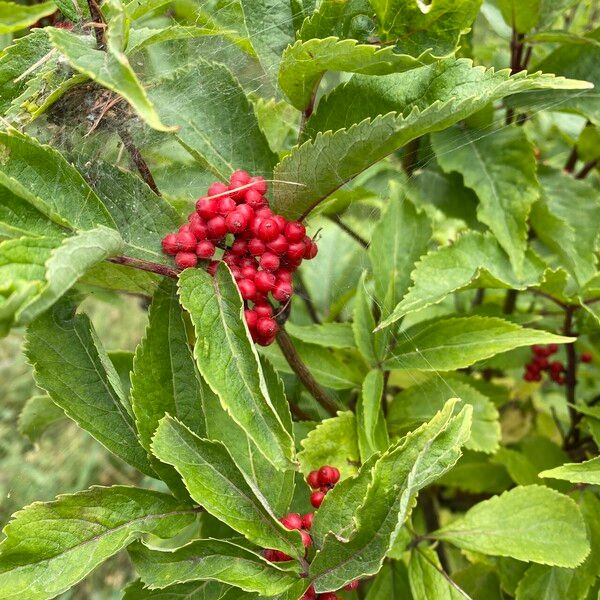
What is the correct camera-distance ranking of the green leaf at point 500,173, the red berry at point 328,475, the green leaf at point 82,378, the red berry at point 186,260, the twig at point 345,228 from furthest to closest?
1. the twig at point 345,228
2. the green leaf at point 500,173
3. the red berry at point 328,475
4. the green leaf at point 82,378
5. the red berry at point 186,260

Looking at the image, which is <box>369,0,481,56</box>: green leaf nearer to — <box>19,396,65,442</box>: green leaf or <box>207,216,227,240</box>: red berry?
<box>207,216,227,240</box>: red berry

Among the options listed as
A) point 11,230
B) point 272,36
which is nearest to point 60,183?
point 11,230

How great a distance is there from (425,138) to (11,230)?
87 cm

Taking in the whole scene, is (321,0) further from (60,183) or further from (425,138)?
(425,138)

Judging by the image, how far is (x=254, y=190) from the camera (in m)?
0.87

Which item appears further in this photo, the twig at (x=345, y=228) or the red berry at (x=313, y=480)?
the twig at (x=345, y=228)

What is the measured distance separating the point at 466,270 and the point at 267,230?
1.40 feet

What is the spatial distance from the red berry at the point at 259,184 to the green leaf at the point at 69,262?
190mm

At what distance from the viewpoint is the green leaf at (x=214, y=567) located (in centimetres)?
81

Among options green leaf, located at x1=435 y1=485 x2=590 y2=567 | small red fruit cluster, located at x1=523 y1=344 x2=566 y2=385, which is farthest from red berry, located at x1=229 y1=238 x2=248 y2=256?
small red fruit cluster, located at x1=523 y1=344 x2=566 y2=385

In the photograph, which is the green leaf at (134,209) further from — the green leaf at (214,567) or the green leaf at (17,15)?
the green leaf at (214,567)

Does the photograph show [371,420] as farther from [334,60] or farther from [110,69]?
[110,69]

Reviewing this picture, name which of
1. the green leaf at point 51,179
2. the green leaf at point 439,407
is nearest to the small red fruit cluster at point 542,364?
the green leaf at point 439,407

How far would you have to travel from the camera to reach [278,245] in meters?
0.84
